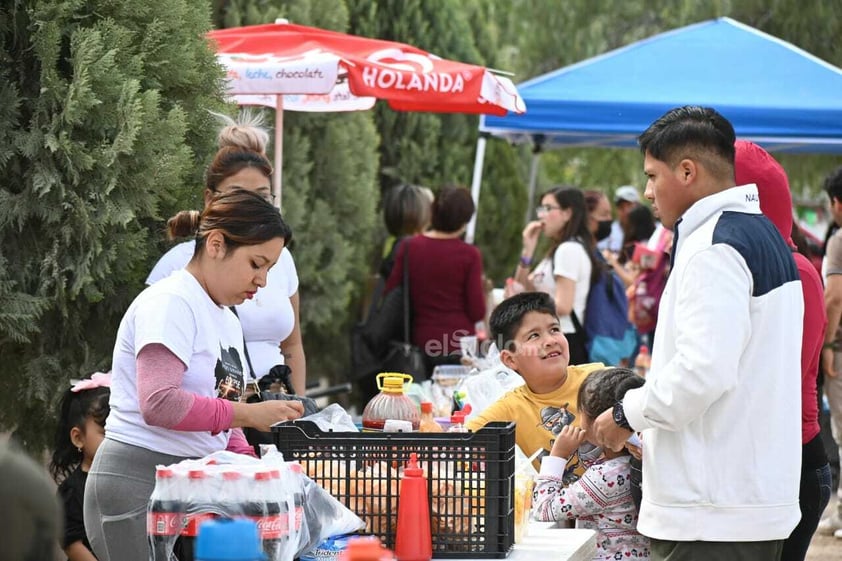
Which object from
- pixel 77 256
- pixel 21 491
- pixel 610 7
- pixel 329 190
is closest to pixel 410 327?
pixel 329 190

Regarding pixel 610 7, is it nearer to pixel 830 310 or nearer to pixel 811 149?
pixel 811 149

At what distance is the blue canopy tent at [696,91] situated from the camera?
8.65 meters

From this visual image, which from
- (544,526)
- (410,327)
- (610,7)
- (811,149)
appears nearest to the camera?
(544,526)

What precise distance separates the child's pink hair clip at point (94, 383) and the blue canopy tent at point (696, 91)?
16.8ft

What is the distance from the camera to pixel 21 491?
5.61ft

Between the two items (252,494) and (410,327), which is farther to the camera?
(410,327)

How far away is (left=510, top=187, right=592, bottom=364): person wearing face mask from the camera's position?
24.7ft

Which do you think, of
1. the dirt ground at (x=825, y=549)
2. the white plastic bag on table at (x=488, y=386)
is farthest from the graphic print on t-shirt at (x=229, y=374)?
the dirt ground at (x=825, y=549)

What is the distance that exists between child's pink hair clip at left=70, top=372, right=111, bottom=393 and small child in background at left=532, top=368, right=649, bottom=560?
5.38 feet

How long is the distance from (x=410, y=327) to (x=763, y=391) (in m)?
5.00

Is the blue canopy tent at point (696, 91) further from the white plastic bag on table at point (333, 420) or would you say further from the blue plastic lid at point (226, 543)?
the blue plastic lid at point (226, 543)

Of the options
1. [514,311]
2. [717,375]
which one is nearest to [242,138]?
[514,311]

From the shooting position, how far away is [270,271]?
4.74 m

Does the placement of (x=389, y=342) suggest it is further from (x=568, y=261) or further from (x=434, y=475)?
(x=434, y=475)
